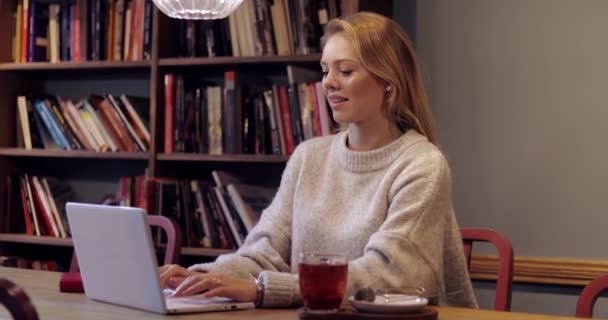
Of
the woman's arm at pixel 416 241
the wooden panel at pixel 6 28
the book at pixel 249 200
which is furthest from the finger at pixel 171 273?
the wooden panel at pixel 6 28

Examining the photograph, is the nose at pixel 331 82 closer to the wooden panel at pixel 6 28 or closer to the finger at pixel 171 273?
the finger at pixel 171 273

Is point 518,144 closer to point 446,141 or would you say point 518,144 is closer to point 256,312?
point 446,141

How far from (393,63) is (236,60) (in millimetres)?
1260

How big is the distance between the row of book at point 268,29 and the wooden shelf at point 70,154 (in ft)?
1.41

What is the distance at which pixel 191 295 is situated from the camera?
1.70m

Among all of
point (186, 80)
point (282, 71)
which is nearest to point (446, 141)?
point (282, 71)

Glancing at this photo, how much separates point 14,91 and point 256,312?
247cm

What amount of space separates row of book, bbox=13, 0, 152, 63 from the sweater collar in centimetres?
157

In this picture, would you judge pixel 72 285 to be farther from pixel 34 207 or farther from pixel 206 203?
pixel 34 207

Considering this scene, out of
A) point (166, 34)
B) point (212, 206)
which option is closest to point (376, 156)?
point (212, 206)

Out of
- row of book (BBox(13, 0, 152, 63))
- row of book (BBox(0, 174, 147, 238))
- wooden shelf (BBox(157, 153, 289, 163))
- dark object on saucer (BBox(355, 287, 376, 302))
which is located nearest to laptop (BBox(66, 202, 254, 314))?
dark object on saucer (BBox(355, 287, 376, 302))

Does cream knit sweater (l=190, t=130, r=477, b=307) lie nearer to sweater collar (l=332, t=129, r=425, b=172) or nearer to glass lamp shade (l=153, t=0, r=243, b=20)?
sweater collar (l=332, t=129, r=425, b=172)

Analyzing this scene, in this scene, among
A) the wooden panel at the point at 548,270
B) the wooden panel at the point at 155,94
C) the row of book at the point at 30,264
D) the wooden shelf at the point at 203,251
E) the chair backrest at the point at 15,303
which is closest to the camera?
the chair backrest at the point at 15,303

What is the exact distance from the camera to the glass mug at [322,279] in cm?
149
